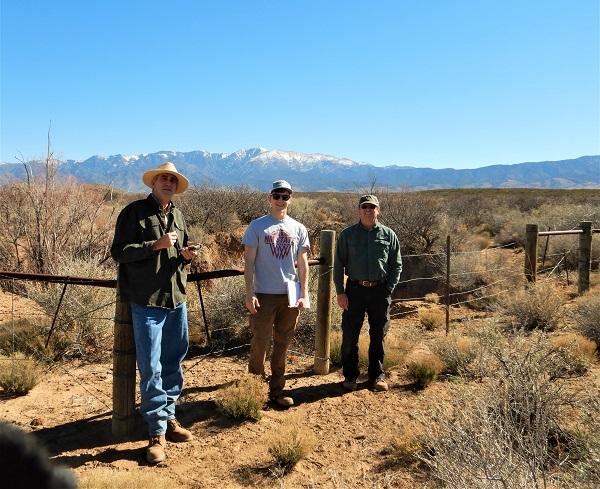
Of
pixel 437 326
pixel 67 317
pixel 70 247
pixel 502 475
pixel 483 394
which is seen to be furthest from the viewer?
pixel 70 247

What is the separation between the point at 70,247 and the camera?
8.54 metres

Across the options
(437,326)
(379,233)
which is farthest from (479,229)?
(379,233)

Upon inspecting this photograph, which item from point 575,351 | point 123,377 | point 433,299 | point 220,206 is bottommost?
point 433,299

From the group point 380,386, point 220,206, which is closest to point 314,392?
point 380,386

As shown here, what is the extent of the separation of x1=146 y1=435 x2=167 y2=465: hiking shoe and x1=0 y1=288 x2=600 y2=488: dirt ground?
5cm

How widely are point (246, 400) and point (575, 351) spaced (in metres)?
3.73

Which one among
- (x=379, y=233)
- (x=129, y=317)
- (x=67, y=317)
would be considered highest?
(x=379, y=233)

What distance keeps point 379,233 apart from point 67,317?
12.7 ft

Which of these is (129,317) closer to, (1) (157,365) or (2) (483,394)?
(1) (157,365)

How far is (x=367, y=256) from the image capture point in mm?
4574

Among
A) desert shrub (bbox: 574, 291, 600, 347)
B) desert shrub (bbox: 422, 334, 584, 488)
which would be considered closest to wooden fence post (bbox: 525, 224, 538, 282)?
desert shrub (bbox: 574, 291, 600, 347)

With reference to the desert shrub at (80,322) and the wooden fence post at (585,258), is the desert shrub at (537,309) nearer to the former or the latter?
the wooden fence post at (585,258)

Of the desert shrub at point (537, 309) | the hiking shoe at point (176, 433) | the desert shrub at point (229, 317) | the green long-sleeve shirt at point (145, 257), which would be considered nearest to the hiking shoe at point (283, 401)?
the hiking shoe at point (176, 433)

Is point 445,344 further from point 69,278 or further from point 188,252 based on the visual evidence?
point 69,278
